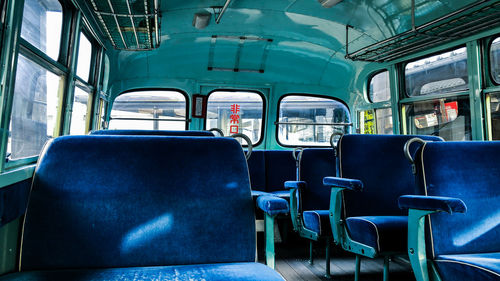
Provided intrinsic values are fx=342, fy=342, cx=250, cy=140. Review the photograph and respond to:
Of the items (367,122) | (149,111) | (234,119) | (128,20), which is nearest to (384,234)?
(128,20)

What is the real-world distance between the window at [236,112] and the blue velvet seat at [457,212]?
157 inches

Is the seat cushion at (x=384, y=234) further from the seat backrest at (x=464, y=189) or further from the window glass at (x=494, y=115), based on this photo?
the window glass at (x=494, y=115)

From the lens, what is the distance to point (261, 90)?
5.72 meters

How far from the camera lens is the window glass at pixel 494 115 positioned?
324cm

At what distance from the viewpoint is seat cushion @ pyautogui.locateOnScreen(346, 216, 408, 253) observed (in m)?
2.00

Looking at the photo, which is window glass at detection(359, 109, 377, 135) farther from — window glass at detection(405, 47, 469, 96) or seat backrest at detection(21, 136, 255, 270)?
seat backrest at detection(21, 136, 255, 270)

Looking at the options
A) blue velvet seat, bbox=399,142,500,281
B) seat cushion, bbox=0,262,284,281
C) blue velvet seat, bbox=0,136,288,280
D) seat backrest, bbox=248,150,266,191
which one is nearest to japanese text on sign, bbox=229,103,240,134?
seat backrest, bbox=248,150,266,191

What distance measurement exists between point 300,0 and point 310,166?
1.78 metres

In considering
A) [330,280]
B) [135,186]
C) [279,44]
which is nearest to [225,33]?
[279,44]

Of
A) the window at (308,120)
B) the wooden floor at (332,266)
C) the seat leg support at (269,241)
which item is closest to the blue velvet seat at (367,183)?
the wooden floor at (332,266)

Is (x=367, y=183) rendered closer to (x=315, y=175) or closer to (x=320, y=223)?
(x=320, y=223)

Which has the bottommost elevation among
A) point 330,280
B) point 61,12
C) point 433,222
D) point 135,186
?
point 330,280

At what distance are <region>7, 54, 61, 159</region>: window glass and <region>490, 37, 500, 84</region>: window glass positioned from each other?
384 centimetres

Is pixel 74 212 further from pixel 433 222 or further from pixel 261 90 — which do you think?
pixel 261 90
